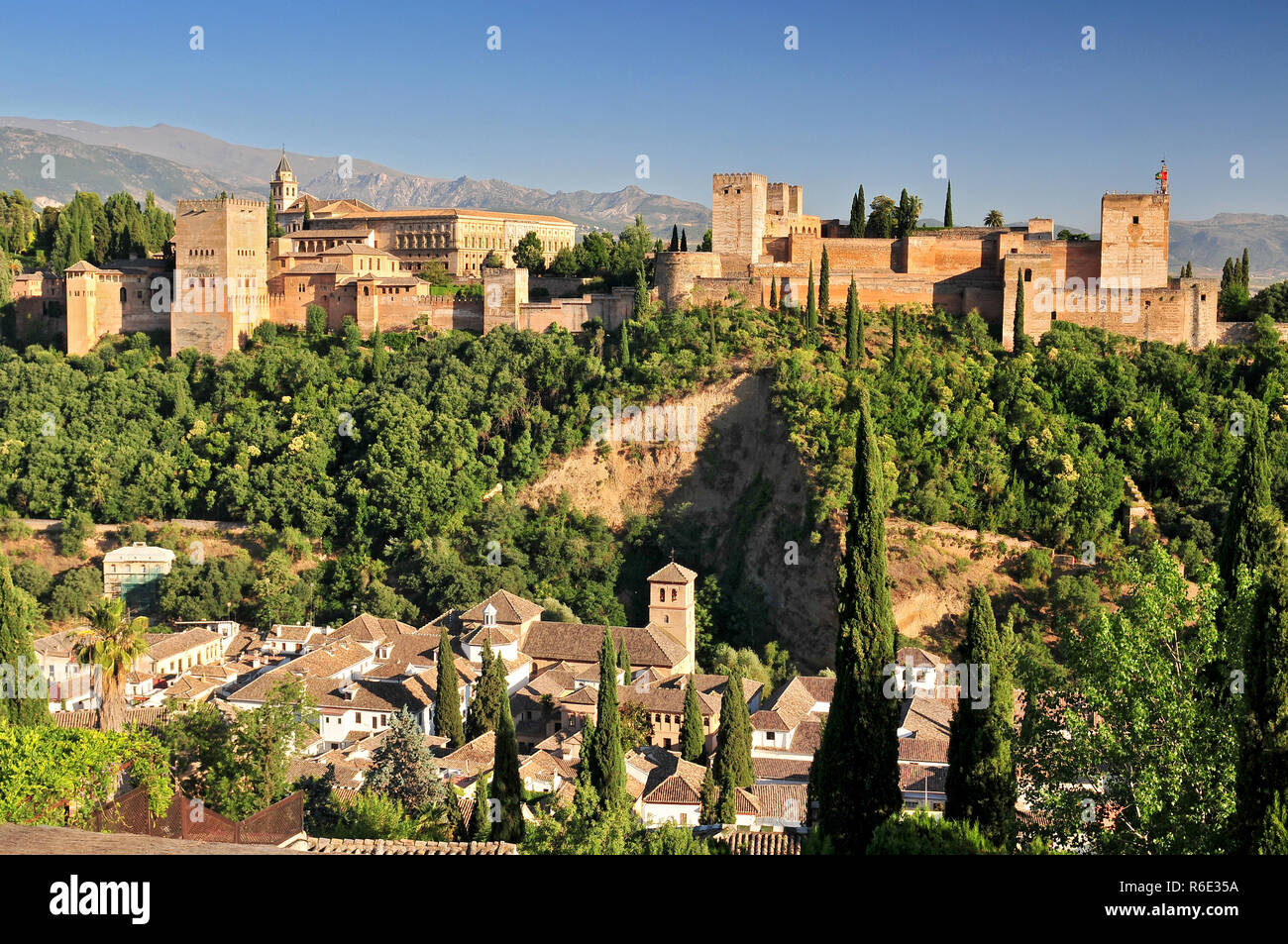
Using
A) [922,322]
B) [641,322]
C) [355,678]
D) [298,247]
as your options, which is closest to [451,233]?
[298,247]

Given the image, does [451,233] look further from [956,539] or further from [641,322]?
[956,539]

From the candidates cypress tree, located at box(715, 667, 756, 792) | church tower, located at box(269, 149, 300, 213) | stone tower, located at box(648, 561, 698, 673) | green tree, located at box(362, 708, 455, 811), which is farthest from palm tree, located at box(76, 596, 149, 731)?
church tower, located at box(269, 149, 300, 213)

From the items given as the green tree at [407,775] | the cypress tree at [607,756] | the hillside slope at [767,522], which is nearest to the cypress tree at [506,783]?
the green tree at [407,775]

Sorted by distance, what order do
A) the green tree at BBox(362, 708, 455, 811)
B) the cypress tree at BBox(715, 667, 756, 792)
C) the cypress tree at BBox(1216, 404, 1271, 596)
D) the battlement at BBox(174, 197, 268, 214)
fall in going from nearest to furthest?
the cypress tree at BBox(1216, 404, 1271, 596) < the green tree at BBox(362, 708, 455, 811) < the cypress tree at BBox(715, 667, 756, 792) < the battlement at BBox(174, 197, 268, 214)

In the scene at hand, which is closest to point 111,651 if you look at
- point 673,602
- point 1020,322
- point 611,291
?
point 673,602

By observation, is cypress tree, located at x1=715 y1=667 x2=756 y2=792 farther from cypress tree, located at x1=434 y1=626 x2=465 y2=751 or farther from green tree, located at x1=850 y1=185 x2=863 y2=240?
green tree, located at x1=850 y1=185 x2=863 y2=240

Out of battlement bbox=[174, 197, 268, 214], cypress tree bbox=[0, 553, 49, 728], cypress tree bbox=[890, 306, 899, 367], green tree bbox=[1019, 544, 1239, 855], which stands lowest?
cypress tree bbox=[0, 553, 49, 728]
